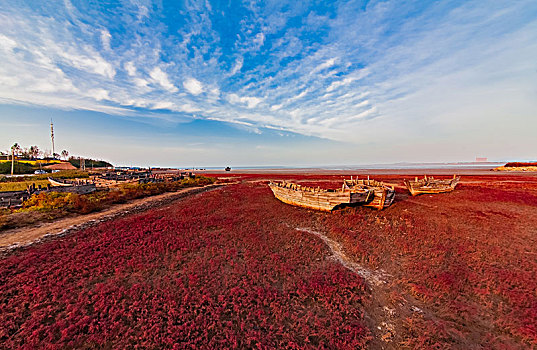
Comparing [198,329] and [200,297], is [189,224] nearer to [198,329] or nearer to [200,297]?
[200,297]

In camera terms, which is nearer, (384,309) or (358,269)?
(384,309)

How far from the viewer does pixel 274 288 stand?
7.18 meters

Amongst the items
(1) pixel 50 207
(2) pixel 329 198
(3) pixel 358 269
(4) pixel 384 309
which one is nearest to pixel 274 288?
(4) pixel 384 309

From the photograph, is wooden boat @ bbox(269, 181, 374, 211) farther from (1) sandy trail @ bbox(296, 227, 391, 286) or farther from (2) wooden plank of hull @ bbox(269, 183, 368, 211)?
(1) sandy trail @ bbox(296, 227, 391, 286)

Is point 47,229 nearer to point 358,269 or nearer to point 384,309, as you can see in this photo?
point 358,269

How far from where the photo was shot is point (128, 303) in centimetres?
626

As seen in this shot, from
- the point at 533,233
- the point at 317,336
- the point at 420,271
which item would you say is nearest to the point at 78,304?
the point at 317,336

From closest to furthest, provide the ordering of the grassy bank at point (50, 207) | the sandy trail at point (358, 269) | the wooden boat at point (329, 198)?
the sandy trail at point (358, 269) → the grassy bank at point (50, 207) → the wooden boat at point (329, 198)

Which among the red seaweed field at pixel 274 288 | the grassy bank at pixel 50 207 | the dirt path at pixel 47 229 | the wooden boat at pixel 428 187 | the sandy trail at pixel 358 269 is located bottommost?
the sandy trail at pixel 358 269

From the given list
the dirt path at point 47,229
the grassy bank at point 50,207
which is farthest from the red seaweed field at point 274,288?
the grassy bank at point 50,207

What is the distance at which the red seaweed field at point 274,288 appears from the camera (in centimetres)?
516

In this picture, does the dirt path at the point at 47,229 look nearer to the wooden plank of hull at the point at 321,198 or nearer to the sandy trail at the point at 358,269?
the wooden plank of hull at the point at 321,198

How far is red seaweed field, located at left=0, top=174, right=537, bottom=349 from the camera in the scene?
5.16 meters

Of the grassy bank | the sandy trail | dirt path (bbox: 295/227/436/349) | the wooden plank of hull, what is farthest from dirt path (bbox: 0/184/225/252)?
dirt path (bbox: 295/227/436/349)
